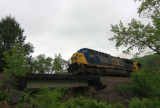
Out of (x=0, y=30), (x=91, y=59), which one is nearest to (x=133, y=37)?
(x=91, y=59)

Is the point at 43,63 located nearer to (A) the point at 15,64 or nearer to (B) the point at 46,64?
(B) the point at 46,64

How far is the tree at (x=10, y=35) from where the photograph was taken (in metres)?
23.9

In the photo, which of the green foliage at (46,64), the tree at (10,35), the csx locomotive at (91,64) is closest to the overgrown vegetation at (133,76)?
the tree at (10,35)

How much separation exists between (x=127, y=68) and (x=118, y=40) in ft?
49.3

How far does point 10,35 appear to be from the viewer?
80.6ft

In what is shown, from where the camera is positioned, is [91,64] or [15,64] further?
[91,64]

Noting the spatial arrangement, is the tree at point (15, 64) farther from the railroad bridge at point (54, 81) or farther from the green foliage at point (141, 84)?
the green foliage at point (141, 84)

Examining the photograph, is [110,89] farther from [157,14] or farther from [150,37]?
[157,14]

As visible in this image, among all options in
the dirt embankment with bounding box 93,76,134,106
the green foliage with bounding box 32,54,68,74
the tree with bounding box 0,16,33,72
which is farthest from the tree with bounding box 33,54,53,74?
the dirt embankment with bounding box 93,76,134,106

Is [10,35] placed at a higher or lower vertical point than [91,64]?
higher

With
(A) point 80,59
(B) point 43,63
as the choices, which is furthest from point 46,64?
(A) point 80,59

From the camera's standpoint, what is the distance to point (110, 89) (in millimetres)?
16719

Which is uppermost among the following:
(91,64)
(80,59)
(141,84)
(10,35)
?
(10,35)

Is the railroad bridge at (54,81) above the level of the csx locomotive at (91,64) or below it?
below
